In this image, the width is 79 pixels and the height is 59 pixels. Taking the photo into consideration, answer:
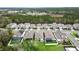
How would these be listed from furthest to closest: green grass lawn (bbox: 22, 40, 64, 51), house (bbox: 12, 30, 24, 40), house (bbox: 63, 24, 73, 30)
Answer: house (bbox: 63, 24, 73, 30), house (bbox: 12, 30, 24, 40), green grass lawn (bbox: 22, 40, 64, 51)

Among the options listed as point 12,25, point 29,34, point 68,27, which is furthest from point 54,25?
point 12,25

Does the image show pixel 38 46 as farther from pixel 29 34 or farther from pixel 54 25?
pixel 54 25

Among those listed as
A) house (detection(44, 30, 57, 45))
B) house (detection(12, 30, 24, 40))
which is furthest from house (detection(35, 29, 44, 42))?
house (detection(12, 30, 24, 40))

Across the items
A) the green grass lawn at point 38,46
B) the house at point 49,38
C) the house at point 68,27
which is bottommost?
the green grass lawn at point 38,46

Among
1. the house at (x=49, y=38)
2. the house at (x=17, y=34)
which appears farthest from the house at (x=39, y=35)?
the house at (x=17, y=34)

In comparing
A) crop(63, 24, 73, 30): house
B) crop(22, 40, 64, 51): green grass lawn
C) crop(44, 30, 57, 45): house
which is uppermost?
crop(63, 24, 73, 30): house

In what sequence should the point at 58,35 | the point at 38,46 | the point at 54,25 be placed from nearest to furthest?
the point at 38,46
the point at 58,35
the point at 54,25

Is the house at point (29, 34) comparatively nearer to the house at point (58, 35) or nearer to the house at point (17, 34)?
the house at point (17, 34)

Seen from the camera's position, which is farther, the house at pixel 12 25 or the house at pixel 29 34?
the house at pixel 12 25

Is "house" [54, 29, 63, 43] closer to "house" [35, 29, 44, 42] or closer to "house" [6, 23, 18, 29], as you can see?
"house" [35, 29, 44, 42]

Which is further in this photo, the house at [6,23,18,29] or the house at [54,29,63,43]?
the house at [6,23,18,29]
